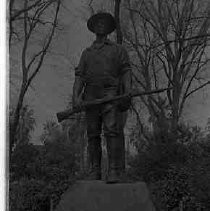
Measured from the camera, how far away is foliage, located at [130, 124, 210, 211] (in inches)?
291

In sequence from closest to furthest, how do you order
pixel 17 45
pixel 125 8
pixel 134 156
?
pixel 134 156 < pixel 17 45 < pixel 125 8

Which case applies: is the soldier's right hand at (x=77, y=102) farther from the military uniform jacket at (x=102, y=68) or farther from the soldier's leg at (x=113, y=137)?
the soldier's leg at (x=113, y=137)

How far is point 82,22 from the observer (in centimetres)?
959

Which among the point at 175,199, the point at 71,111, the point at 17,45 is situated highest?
the point at 17,45

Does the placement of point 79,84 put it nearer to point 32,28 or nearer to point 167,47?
point 32,28

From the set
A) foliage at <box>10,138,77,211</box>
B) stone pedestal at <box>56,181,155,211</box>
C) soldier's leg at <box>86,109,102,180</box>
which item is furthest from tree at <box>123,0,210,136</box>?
stone pedestal at <box>56,181,155,211</box>

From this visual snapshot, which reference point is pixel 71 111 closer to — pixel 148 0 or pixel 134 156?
pixel 134 156

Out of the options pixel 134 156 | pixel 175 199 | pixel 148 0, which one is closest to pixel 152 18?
pixel 148 0

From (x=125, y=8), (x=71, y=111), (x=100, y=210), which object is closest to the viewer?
(x=100, y=210)

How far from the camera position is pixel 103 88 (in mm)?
4805

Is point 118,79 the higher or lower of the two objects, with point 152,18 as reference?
lower

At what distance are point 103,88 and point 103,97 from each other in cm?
10

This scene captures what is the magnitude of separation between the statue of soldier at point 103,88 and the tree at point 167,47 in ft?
16.2

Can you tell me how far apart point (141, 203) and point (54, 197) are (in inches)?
137
